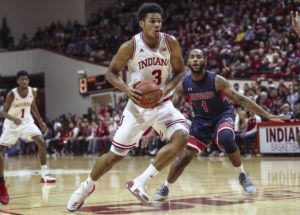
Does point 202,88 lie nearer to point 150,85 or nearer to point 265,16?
point 150,85

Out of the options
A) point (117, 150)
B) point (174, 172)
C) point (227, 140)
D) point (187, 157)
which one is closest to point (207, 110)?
point (227, 140)

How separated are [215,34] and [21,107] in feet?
46.1

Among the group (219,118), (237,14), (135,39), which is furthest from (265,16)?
(135,39)

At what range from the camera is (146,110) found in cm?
604

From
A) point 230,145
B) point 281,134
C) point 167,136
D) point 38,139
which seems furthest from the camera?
point 281,134

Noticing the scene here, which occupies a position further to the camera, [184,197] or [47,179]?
[47,179]

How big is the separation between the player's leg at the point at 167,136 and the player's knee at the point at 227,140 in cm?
A: 143

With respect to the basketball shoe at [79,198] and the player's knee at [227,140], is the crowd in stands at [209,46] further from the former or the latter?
the basketball shoe at [79,198]

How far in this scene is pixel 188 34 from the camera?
24531 mm

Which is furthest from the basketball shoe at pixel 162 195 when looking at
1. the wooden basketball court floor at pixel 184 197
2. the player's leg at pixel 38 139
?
the player's leg at pixel 38 139

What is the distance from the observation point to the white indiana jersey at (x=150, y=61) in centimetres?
610

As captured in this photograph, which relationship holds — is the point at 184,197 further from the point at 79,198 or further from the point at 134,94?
the point at 134,94

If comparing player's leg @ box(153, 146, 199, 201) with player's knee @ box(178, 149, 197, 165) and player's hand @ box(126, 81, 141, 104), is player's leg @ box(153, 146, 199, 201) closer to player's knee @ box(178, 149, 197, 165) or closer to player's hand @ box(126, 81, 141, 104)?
player's knee @ box(178, 149, 197, 165)

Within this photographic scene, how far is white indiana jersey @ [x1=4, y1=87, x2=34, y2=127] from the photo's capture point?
33.7 ft
